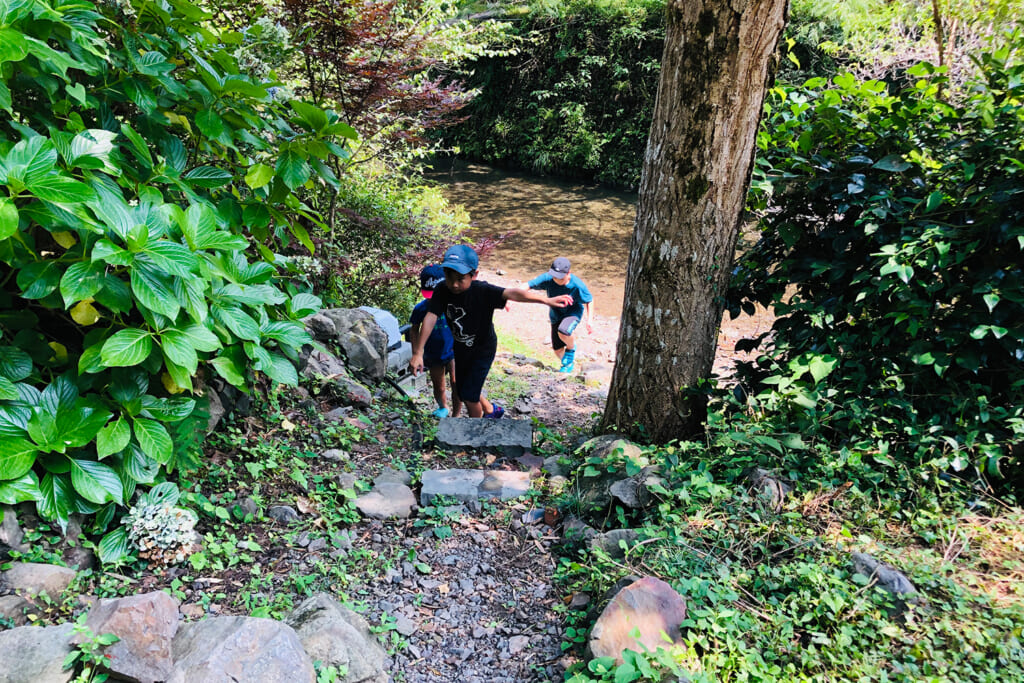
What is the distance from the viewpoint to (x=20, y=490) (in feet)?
7.39

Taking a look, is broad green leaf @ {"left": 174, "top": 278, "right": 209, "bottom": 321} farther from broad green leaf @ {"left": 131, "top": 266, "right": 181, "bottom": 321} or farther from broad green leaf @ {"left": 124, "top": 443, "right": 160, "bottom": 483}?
broad green leaf @ {"left": 124, "top": 443, "right": 160, "bottom": 483}

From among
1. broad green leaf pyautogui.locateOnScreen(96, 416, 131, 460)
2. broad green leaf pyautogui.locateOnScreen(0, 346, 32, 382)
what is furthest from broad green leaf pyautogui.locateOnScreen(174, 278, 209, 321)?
broad green leaf pyautogui.locateOnScreen(0, 346, 32, 382)

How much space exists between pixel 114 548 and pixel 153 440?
47cm

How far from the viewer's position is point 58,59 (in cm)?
221

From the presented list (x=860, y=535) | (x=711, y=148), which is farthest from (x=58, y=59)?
(x=860, y=535)

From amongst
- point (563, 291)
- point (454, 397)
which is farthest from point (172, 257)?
point (563, 291)

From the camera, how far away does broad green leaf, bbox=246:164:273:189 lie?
9.34ft

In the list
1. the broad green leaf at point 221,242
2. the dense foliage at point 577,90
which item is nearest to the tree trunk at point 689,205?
the broad green leaf at point 221,242

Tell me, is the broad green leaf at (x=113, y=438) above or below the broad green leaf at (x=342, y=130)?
below

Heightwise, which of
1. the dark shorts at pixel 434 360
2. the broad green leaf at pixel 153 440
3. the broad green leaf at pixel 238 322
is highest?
the broad green leaf at pixel 238 322

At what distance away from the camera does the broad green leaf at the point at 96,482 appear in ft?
7.91

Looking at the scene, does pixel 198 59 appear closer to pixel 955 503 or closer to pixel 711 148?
pixel 711 148

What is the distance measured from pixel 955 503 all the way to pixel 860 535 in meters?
0.50

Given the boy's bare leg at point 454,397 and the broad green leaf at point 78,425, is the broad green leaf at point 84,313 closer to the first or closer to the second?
the broad green leaf at point 78,425
